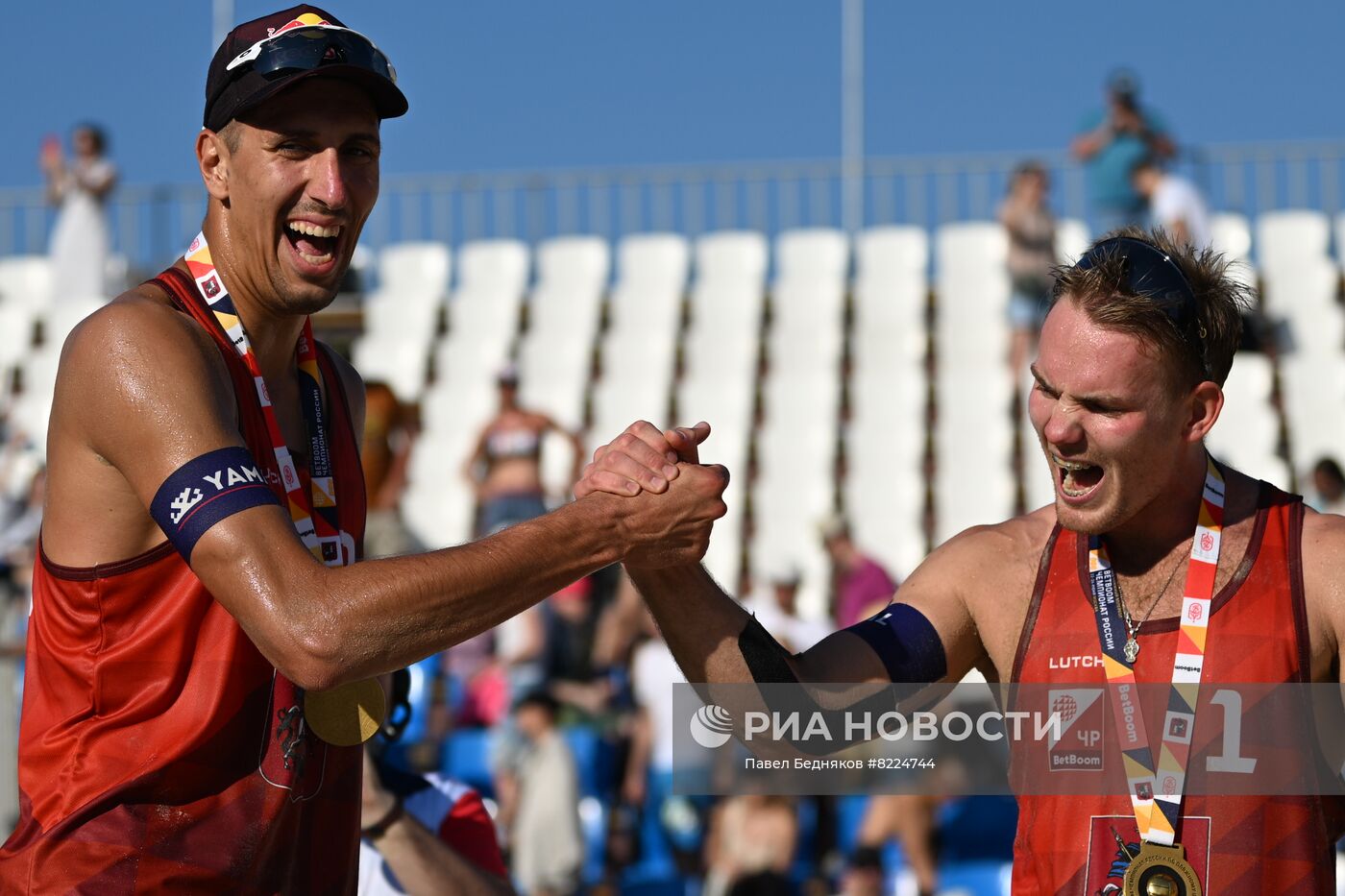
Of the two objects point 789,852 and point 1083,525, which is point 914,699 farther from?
point 789,852

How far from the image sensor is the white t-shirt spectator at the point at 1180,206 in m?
11.9

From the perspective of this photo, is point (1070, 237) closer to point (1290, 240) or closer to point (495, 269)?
point (1290, 240)

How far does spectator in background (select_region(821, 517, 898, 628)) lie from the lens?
9273 mm

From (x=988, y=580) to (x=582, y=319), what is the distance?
11.4m

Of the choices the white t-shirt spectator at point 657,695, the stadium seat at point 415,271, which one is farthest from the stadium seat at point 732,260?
the white t-shirt spectator at point 657,695

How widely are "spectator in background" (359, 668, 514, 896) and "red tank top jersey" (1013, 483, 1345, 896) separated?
58.0 inches

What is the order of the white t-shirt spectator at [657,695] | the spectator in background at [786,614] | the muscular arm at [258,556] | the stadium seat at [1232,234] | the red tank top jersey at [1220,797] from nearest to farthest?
the muscular arm at [258,556] → the red tank top jersey at [1220,797] → the white t-shirt spectator at [657,695] → the spectator in background at [786,614] → the stadium seat at [1232,234]

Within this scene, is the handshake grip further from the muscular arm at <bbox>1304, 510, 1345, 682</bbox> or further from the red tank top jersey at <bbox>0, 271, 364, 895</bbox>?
the muscular arm at <bbox>1304, 510, 1345, 682</bbox>

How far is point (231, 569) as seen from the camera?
2818 millimetres

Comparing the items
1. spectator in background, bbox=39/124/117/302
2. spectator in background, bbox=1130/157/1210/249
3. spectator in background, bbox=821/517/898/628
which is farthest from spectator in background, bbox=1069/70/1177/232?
spectator in background, bbox=39/124/117/302

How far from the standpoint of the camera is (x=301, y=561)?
2.85 m

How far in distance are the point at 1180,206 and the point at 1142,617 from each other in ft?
30.8

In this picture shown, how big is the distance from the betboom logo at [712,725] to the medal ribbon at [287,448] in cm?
88

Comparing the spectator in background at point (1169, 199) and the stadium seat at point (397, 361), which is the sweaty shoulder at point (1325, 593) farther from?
the stadium seat at point (397, 361)
